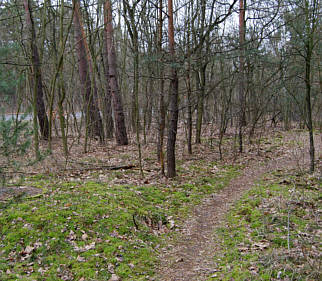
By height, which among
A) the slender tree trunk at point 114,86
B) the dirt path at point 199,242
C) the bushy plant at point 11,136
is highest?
the slender tree trunk at point 114,86

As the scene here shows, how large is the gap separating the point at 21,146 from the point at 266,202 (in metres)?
5.88

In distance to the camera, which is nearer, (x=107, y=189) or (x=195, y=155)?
(x=107, y=189)

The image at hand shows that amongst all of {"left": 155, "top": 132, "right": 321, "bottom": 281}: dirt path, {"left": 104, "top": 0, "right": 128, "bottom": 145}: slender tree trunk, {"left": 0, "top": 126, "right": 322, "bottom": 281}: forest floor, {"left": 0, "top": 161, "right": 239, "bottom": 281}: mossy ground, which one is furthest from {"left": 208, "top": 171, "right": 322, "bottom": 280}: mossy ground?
{"left": 104, "top": 0, "right": 128, "bottom": 145}: slender tree trunk

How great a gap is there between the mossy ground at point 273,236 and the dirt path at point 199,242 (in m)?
0.24

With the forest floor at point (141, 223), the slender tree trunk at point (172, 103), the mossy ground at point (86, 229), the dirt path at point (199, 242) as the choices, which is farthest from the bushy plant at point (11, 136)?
the slender tree trunk at point (172, 103)

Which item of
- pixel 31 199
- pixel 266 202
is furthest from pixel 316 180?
pixel 31 199

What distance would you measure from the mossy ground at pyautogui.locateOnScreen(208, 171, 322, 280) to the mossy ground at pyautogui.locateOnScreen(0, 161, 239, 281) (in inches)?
54.3

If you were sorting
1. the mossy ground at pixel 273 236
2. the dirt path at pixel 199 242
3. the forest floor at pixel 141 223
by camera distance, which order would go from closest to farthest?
the mossy ground at pixel 273 236, the forest floor at pixel 141 223, the dirt path at pixel 199 242

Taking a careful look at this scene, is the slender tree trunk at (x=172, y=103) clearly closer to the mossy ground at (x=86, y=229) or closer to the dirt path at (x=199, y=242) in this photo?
the mossy ground at (x=86, y=229)

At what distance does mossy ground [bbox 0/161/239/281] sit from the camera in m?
5.11

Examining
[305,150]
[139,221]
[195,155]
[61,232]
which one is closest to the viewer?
[61,232]

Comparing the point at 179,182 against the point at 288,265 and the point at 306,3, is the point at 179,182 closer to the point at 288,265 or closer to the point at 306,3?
the point at 288,265

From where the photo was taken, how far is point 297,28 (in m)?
9.15

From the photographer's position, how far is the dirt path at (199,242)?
5.23 meters
